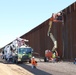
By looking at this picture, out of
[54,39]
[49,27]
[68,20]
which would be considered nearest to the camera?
[68,20]

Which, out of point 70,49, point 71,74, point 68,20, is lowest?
point 71,74

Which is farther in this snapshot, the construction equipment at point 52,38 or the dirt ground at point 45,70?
the construction equipment at point 52,38

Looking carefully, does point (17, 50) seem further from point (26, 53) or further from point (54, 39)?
point (54, 39)

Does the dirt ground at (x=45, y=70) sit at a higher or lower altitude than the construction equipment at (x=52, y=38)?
lower

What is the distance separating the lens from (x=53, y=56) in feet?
105

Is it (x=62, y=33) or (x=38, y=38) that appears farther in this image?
(x=38, y=38)

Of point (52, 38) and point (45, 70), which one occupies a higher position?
point (52, 38)

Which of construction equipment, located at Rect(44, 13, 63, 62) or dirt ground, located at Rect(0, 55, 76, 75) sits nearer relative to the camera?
dirt ground, located at Rect(0, 55, 76, 75)

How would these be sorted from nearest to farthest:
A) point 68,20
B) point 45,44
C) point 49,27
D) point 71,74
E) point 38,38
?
point 71,74
point 68,20
point 49,27
point 45,44
point 38,38

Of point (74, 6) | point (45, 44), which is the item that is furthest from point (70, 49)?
point (45, 44)

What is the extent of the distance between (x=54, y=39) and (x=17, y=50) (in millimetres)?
7019

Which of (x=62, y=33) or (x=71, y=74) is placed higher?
(x=62, y=33)

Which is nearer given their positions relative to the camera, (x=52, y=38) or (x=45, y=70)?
(x=45, y=70)

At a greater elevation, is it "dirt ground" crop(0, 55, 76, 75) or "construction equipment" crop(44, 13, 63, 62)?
"construction equipment" crop(44, 13, 63, 62)
